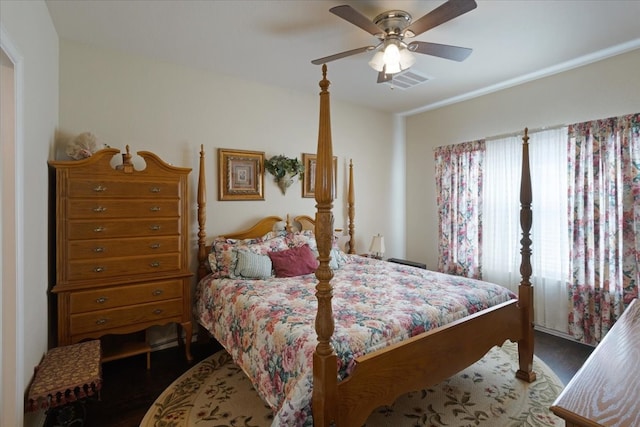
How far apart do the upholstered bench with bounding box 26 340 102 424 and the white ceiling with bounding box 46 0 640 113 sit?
2.35 metres

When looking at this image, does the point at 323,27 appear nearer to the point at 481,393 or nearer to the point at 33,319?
the point at 33,319

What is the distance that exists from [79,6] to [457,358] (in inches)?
136

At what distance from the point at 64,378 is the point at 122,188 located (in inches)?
53.0

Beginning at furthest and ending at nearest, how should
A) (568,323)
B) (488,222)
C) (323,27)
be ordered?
(488,222)
(568,323)
(323,27)

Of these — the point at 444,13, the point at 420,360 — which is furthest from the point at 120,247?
the point at 444,13

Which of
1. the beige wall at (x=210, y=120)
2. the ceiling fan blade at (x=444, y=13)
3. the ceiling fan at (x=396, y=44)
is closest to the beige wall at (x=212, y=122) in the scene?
the beige wall at (x=210, y=120)

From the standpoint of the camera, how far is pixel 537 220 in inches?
135

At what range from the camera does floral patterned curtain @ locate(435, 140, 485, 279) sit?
3.96 meters

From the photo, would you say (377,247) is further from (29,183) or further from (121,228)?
(29,183)

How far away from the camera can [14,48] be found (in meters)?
1.49

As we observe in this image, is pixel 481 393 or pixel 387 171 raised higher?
pixel 387 171

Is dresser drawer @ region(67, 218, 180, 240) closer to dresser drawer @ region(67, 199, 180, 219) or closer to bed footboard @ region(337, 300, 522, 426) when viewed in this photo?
dresser drawer @ region(67, 199, 180, 219)

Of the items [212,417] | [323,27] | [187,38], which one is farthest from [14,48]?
[212,417]

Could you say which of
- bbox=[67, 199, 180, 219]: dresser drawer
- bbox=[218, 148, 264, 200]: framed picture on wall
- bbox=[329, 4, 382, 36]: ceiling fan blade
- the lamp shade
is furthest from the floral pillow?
bbox=[329, 4, 382, 36]: ceiling fan blade
